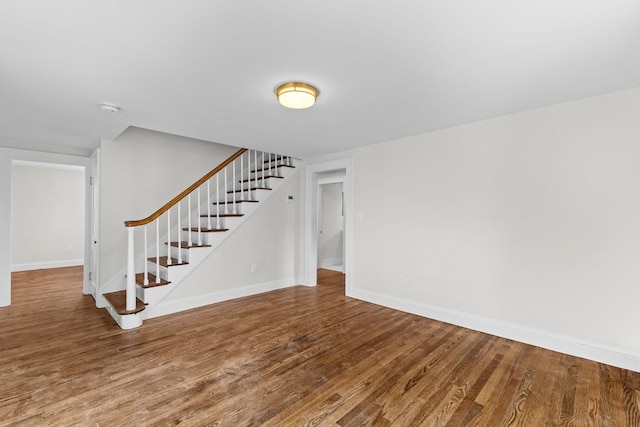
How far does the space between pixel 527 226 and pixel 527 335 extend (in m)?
1.05

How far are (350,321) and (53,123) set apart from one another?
396cm

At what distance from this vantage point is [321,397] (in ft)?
6.49

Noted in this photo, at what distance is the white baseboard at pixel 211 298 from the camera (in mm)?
3596

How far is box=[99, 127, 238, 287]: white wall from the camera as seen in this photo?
12.8 ft

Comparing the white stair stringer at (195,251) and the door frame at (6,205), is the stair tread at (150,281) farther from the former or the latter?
the door frame at (6,205)

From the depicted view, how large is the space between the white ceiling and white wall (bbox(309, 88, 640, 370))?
0.34 metres

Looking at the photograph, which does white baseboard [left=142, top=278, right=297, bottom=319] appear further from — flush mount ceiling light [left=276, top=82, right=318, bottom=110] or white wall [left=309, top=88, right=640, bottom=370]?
flush mount ceiling light [left=276, top=82, right=318, bottom=110]

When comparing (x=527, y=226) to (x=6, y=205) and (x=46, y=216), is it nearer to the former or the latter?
(x=6, y=205)

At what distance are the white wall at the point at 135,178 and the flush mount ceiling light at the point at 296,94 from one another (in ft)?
9.37

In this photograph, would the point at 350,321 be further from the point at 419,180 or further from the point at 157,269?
the point at 157,269

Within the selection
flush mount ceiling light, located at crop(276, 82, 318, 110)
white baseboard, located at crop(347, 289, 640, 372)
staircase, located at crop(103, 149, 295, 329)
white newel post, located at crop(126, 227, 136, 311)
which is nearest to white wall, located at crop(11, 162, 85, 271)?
staircase, located at crop(103, 149, 295, 329)

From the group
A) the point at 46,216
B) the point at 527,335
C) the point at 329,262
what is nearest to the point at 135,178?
the point at 46,216

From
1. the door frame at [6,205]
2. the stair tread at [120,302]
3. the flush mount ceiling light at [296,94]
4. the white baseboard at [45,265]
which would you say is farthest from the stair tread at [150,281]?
the white baseboard at [45,265]

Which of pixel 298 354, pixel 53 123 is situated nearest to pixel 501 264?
pixel 298 354
